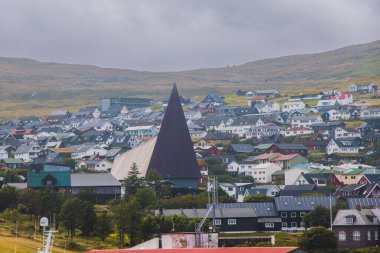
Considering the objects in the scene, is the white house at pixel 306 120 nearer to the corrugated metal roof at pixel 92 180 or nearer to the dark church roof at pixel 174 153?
the dark church roof at pixel 174 153

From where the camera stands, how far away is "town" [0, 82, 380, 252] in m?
64.2

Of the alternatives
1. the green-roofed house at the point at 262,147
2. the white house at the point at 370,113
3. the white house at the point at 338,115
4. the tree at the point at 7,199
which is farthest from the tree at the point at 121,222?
the white house at the point at 338,115

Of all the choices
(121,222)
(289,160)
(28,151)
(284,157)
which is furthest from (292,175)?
(28,151)

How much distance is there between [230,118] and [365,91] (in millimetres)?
33373

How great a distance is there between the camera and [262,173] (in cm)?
10681

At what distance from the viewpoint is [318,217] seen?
6588cm

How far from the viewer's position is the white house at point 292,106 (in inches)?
6567

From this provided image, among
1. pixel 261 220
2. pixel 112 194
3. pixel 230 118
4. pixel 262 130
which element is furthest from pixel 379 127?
Answer: pixel 261 220

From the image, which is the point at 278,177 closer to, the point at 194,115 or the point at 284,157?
the point at 284,157

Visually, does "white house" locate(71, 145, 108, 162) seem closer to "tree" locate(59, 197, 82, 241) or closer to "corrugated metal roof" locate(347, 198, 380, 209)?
"corrugated metal roof" locate(347, 198, 380, 209)

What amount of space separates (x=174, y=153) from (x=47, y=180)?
1441 centimetres

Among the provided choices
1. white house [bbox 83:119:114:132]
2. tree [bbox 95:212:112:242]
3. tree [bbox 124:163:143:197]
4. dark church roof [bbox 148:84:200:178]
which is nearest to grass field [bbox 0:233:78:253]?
tree [bbox 95:212:112:242]

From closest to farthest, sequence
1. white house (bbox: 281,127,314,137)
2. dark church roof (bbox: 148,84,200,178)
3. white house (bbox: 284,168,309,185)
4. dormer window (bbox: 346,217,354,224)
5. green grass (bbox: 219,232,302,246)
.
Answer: green grass (bbox: 219,232,302,246) < dormer window (bbox: 346,217,354,224) < dark church roof (bbox: 148,84,200,178) < white house (bbox: 284,168,309,185) < white house (bbox: 281,127,314,137)

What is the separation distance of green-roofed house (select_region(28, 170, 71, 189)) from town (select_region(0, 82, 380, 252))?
9 cm
